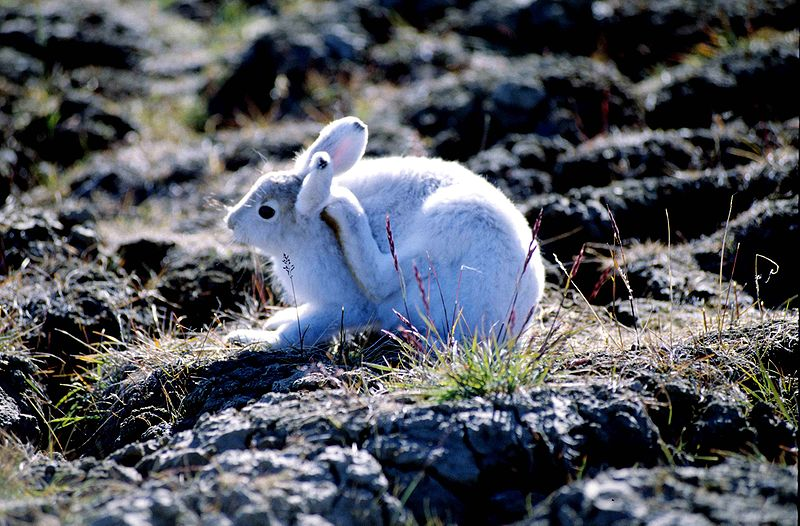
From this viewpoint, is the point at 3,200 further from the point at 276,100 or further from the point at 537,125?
the point at 537,125

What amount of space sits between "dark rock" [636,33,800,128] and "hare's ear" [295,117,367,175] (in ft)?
13.7

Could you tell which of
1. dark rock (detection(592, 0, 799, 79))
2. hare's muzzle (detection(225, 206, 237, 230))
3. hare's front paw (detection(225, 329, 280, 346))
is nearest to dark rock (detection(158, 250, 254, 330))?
hare's front paw (detection(225, 329, 280, 346))

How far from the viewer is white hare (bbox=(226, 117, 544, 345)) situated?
4.71 m

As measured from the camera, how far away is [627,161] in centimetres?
736

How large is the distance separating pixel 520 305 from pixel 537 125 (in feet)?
12.4

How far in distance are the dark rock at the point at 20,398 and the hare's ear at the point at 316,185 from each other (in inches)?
70.5

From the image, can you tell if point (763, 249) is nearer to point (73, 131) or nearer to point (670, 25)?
point (670, 25)

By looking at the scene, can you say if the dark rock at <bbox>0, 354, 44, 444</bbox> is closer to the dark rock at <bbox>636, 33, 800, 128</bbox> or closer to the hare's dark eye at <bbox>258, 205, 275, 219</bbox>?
the hare's dark eye at <bbox>258, 205, 275, 219</bbox>

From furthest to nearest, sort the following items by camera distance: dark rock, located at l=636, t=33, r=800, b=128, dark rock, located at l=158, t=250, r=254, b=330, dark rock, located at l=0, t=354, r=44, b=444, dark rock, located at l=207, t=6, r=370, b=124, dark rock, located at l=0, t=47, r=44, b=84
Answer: dark rock, located at l=0, t=47, r=44, b=84, dark rock, located at l=207, t=6, r=370, b=124, dark rock, located at l=636, t=33, r=800, b=128, dark rock, located at l=158, t=250, r=254, b=330, dark rock, located at l=0, t=354, r=44, b=444

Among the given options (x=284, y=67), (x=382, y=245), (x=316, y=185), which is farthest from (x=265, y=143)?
(x=316, y=185)

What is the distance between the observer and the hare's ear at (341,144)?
16.5 ft

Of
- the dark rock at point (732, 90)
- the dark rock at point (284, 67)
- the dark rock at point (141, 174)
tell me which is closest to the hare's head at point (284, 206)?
the dark rock at point (141, 174)

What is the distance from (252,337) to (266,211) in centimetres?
72

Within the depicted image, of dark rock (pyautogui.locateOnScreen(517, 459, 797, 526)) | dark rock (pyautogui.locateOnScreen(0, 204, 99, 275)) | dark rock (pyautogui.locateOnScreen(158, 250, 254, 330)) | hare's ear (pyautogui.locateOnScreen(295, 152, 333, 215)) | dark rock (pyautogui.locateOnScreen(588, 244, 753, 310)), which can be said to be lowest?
dark rock (pyautogui.locateOnScreen(588, 244, 753, 310))
